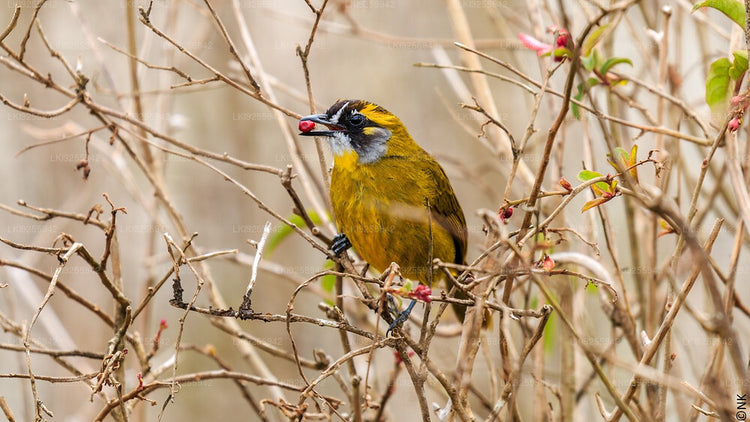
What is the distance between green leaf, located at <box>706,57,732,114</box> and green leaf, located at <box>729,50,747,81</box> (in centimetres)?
4

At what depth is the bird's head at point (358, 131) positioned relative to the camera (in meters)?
3.66

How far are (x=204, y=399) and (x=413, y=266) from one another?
287 inches

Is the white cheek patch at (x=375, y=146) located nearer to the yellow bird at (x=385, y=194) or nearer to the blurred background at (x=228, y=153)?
the yellow bird at (x=385, y=194)

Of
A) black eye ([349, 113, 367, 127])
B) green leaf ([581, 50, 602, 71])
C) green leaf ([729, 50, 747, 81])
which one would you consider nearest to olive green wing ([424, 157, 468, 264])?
black eye ([349, 113, 367, 127])

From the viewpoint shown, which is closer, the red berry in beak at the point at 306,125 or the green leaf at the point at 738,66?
the green leaf at the point at 738,66

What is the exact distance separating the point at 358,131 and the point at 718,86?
171 cm

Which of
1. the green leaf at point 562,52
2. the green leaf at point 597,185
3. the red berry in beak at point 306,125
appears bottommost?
the green leaf at point 597,185

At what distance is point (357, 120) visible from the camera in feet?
12.2

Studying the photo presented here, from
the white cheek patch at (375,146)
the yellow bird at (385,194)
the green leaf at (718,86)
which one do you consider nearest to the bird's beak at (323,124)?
the yellow bird at (385,194)

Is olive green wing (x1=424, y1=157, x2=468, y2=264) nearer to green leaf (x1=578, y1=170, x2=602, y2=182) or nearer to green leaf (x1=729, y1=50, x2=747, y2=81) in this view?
green leaf (x1=578, y1=170, x2=602, y2=182)

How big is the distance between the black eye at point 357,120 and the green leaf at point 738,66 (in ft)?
5.77

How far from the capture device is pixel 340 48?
10.6 m

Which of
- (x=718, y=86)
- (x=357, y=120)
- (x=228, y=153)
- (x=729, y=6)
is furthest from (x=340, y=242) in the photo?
(x=228, y=153)

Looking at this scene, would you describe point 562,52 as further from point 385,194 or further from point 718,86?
point 385,194
